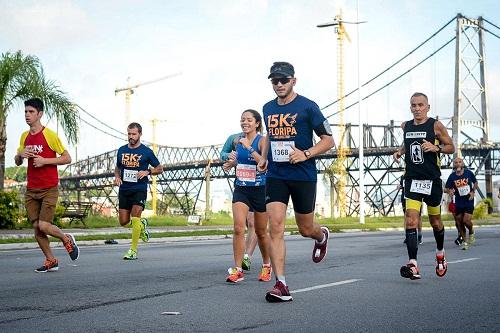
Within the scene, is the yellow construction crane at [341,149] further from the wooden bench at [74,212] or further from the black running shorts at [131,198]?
the black running shorts at [131,198]

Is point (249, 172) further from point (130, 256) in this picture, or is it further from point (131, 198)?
point (130, 256)

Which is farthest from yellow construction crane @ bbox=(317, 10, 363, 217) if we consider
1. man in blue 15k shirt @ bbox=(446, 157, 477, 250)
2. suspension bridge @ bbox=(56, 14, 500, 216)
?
man in blue 15k shirt @ bbox=(446, 157, 477, 250)

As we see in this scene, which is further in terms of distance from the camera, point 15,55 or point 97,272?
point 15,55

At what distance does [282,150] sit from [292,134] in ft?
0.57

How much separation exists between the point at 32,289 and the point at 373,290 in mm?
3421

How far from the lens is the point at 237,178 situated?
9445 mm

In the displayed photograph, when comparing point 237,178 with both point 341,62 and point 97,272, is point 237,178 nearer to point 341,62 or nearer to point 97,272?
point 97,272

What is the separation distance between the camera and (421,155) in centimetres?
953

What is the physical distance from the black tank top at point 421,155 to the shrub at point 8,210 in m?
18.7

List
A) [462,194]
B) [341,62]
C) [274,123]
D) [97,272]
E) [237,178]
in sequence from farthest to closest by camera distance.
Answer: [341,62]
[462,194]
[97,272]
[237,178]
[274,123]

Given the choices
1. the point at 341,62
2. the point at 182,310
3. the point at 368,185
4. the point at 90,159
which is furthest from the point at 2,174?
the point at 90,159

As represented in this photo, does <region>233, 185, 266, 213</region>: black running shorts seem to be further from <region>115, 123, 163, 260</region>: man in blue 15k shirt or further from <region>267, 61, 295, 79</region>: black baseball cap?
<region>115, 123, 163, 260</region>: man in blue 15k shirt

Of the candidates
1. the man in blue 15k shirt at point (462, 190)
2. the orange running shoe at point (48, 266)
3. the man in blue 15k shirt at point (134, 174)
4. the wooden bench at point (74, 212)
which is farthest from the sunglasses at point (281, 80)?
the wooden bench at point (74, 212)

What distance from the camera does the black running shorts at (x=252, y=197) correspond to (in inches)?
370
